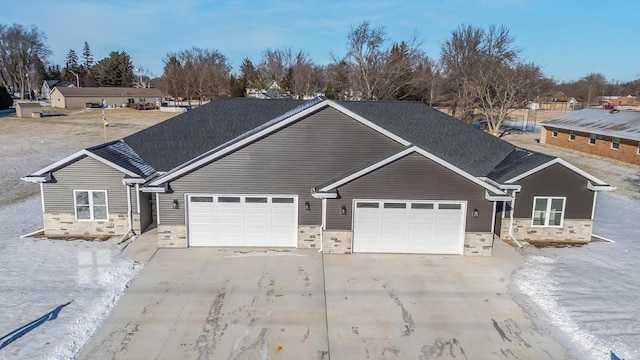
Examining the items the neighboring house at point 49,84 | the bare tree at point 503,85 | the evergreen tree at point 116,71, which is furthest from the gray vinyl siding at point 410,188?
the neighboring house at point 49,84

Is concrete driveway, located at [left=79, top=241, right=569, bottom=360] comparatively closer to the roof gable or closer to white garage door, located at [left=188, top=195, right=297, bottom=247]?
white garage door, located at [left=188, top=195, right=297, bottom=247]

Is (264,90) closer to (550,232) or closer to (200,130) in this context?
(200,130)

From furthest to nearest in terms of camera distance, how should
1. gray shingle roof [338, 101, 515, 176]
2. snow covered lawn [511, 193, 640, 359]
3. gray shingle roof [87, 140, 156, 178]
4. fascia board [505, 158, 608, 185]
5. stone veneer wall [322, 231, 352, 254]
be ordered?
gray shingle roof [338, 101, 515, 176] < gray shingle roof [87, 140, 156, 178] < fascia board [505, 158, 608, 185] < stone veneer wall [322, 231, 352, 254] < snow covered lawn [511, 193, 640, 359]

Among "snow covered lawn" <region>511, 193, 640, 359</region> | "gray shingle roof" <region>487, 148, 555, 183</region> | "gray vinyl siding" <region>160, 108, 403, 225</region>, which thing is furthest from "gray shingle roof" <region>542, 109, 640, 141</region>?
"gray vinyl siding" <region>160, 108, 403, 225</region>

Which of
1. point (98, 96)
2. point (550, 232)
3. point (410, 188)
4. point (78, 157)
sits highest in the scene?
point (98, 96)

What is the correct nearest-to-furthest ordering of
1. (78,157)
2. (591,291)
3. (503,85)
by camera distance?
(591,291)
(78,157)
(503,85)

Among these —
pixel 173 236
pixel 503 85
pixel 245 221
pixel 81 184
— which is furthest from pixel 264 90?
pixel 173 236
